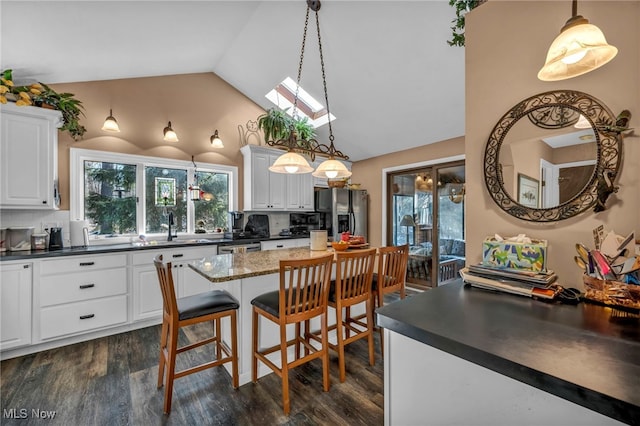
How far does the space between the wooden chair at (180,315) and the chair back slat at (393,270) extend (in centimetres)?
124

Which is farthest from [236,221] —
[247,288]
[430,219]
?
[430,219]

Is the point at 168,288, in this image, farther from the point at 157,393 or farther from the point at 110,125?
the point at 110,125

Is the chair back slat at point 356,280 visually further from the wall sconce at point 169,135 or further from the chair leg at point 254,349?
the wall sconce at point 169,135

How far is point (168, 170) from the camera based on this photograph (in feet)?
13.0

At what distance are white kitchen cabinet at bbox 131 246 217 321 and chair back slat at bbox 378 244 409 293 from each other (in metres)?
1.99

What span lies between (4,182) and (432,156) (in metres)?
4.93

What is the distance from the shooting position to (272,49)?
→ 3.53m

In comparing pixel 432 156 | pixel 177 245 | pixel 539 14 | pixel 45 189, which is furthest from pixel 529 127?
pixel 45 189

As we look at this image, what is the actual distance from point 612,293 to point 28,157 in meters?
4.31

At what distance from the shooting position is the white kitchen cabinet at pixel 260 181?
440 cm

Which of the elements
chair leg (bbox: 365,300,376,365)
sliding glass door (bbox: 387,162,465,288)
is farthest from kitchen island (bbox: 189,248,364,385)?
sliding glass door (bbox: 387,162,465,288)

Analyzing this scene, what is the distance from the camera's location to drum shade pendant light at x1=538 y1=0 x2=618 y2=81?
896 mm

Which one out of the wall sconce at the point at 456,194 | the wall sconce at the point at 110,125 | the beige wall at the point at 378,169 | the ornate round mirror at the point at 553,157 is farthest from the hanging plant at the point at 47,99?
the wall sconce at the point at 456,194

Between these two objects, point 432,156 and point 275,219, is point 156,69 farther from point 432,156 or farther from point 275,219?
point 432,156
